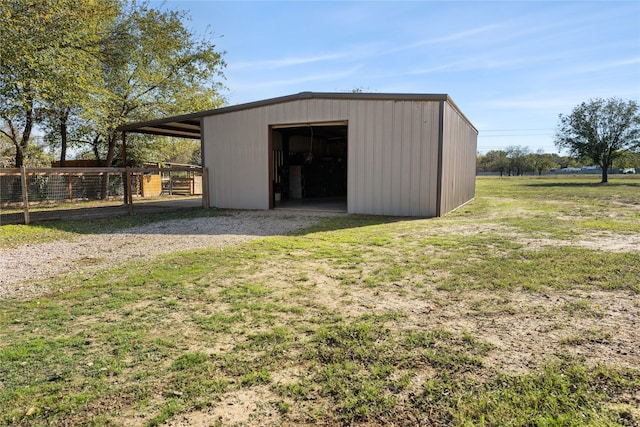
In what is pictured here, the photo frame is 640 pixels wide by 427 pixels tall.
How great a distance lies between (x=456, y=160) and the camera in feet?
41.0

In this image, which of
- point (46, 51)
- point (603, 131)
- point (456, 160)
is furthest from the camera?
point (603, 131)

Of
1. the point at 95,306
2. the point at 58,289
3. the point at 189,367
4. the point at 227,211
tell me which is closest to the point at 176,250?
the point at 58,289

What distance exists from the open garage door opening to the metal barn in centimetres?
286

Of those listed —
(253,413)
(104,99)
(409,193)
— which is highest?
(104,99)

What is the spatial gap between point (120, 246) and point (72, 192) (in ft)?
29.6

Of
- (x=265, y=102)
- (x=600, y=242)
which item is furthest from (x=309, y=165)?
(x=600, y=242)

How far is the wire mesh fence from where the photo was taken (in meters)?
9.20

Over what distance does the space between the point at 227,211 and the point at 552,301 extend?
9960 mm

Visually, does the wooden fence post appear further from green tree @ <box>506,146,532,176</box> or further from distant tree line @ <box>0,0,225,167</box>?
green tree @ <box>506,146,532,176</box>

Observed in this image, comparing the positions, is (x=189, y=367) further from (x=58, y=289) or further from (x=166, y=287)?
(x=58, y=289)

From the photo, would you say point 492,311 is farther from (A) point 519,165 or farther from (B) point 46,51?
(A) point 519,165

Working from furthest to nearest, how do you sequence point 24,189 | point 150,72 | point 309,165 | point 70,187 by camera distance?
1. point 309,165
2. point 150,72
3. point 70,187
4. point 24,189

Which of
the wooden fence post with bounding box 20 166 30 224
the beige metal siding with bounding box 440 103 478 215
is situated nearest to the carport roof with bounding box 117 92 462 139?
the beige metal siding with bounding box 440 103 478 215

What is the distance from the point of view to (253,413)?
2023mm
